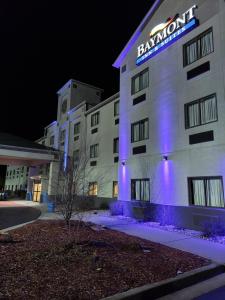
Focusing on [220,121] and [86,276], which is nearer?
[86,276]

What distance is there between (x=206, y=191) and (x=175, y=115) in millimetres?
4618

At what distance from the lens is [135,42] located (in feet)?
62.8

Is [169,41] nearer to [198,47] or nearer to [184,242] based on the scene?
[198,47]

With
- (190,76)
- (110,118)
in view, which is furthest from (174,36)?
(110,118)

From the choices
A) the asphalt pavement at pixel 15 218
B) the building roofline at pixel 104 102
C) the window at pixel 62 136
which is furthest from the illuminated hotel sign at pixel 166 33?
the window at pixel 62 136

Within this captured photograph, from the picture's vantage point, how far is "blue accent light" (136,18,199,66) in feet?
47.3

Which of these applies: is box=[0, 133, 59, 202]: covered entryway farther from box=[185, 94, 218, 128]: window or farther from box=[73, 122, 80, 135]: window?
box=[185, 94, 218, 128]: window

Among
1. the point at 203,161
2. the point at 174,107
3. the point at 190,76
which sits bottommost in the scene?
the point at 203,161

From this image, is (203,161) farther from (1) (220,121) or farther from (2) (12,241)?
(2) (12,241)

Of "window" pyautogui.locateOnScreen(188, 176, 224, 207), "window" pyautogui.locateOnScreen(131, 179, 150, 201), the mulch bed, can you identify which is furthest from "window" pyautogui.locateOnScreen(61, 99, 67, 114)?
the mulch bed

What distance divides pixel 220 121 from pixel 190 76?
3502 millimetres

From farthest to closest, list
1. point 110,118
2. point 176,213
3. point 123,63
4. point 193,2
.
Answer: point 110,118 → point 123,63 → point 193,2 → point 176,213

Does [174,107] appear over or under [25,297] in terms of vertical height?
over

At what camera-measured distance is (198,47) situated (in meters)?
14.1
